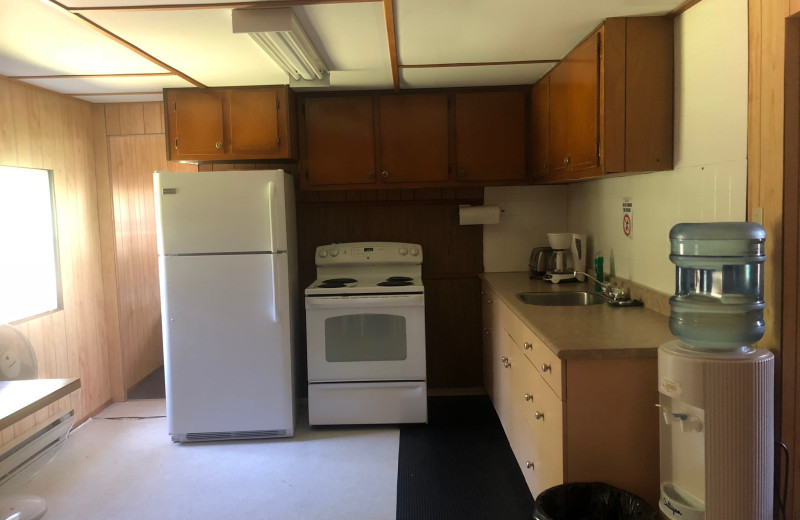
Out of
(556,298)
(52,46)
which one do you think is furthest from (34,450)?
(556,298)

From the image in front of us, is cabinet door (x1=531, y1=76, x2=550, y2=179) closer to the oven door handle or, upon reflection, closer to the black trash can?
the oven door handle

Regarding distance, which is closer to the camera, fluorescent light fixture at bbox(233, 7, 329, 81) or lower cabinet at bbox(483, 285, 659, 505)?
lower cabinet at bbox(483, 285, 659, 505)

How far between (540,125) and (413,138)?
82cm

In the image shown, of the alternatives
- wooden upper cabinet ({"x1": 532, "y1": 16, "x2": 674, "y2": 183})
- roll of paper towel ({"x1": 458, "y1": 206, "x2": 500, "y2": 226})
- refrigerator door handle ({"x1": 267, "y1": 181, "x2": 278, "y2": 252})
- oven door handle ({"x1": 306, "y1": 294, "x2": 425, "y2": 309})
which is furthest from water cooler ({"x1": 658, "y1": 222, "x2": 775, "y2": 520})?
refrigerator door handle ({"x1": 267, "y1": 181, "x2": 278, "y2": 252})

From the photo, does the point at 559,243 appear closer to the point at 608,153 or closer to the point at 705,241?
the point at 608,153

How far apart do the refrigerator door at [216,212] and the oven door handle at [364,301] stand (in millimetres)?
438

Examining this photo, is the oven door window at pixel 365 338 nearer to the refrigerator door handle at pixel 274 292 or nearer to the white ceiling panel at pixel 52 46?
the refrigerator door handle at pixel 274 292

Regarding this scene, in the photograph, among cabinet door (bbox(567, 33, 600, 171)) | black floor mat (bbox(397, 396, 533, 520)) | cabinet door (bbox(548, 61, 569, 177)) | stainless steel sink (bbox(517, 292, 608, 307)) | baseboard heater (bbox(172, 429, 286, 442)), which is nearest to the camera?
cabinet door (bbox(567, 33, 600, 171))

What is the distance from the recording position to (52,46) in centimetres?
277

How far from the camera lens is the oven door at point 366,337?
376cm

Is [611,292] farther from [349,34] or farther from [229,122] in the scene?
[229,122]

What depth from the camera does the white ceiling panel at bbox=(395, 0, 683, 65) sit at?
2.40 m

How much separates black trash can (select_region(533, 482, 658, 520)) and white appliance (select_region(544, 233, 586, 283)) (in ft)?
5.78

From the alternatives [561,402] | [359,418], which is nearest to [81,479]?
[359,418]
